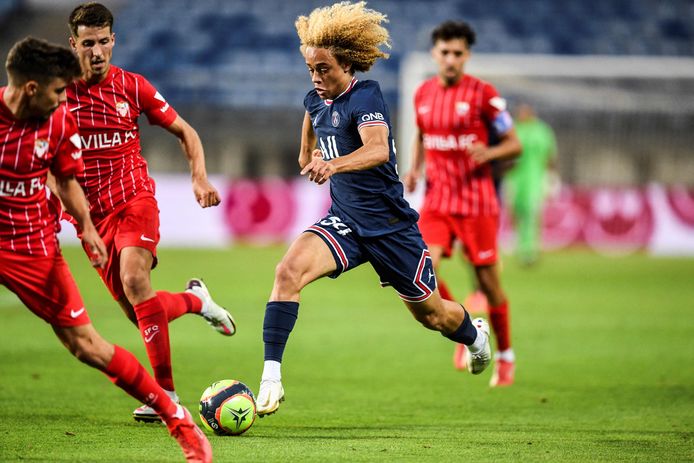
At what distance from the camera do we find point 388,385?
25.5 feet

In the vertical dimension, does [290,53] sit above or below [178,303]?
above

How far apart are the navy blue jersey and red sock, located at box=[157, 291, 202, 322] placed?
1.31m

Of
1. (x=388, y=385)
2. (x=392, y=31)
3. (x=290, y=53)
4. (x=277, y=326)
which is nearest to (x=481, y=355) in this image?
(x=388, y=385)

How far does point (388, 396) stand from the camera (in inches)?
287

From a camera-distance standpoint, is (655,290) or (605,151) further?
(605,151)

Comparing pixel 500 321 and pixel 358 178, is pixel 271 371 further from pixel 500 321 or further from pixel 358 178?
pixel 500 321

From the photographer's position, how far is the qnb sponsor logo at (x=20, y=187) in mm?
4867

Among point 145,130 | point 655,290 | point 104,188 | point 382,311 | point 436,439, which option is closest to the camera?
point 436,439

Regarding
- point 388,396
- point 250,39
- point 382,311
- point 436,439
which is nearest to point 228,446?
point 436,439

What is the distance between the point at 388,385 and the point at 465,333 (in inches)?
50.8

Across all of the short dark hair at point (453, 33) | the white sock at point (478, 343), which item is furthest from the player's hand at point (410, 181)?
the white sock at point (478, 343)

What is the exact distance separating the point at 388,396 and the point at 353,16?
2668 mm

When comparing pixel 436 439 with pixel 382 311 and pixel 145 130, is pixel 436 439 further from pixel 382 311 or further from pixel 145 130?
pixel 145 130

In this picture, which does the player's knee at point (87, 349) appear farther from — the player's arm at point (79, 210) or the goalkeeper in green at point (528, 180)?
the goalkeeper in green at point (528, 180)
